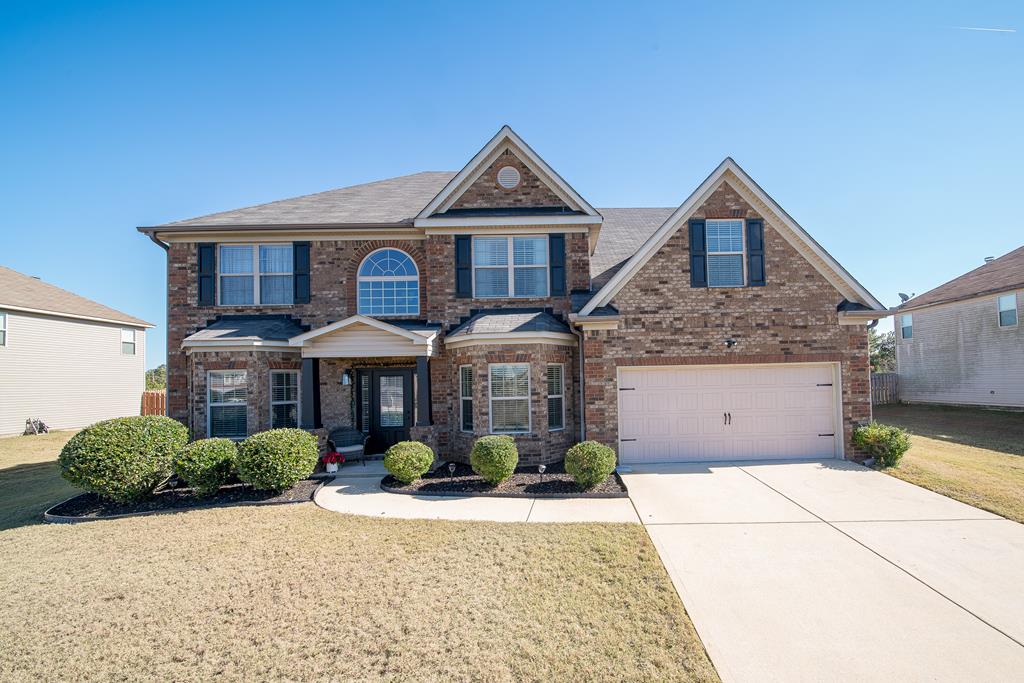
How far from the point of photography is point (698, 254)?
10734 mm

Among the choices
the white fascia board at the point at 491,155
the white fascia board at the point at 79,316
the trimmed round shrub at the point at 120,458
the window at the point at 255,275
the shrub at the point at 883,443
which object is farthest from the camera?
the white fascia board at the point at 79,316

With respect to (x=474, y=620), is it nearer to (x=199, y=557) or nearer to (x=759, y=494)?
(x=199, y=557)

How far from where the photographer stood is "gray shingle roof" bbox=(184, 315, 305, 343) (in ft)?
36.4

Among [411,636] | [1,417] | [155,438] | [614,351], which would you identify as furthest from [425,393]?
[1,417]

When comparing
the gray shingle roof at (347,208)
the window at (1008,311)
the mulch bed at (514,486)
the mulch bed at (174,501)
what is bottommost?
the mulch bed at (174,501)

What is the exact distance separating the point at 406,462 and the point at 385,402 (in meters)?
3.75

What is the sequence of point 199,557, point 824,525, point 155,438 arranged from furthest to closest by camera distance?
point 155,438, point 824,525, point 199,557

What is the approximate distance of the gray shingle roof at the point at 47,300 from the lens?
1897 cm

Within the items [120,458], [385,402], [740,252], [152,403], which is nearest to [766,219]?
[740,252]

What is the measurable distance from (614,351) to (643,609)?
6.57 meters

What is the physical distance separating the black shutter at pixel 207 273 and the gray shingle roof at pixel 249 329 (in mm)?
674

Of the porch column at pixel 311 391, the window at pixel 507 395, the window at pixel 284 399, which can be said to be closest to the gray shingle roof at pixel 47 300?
the window at pixel 284 399

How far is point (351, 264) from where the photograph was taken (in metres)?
12.5

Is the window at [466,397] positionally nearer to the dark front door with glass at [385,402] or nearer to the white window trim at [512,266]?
the dark front door with glass at [385,402]
